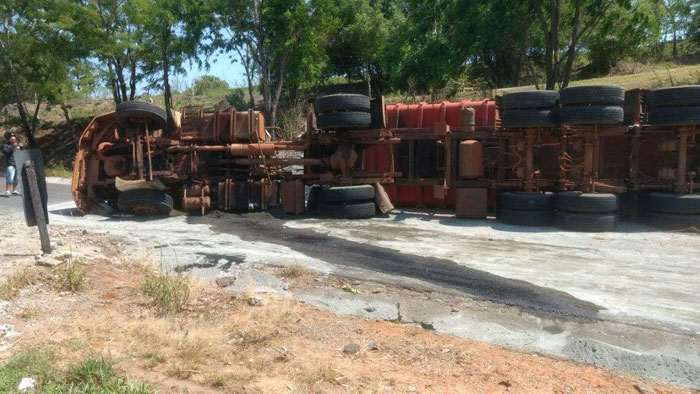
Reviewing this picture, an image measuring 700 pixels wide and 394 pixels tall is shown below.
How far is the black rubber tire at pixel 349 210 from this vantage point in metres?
10.9

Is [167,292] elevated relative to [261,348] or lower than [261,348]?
elevated

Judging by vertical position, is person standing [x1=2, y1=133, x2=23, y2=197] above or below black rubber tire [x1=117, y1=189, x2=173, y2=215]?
above

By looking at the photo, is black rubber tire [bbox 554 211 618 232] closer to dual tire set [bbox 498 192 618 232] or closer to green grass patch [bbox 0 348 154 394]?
dual tire set [bbox 498 192 618 232]

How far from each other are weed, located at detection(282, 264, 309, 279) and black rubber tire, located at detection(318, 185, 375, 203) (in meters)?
4.13

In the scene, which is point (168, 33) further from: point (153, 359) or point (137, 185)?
point (153, 359)

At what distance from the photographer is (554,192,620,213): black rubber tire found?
30.6 feet

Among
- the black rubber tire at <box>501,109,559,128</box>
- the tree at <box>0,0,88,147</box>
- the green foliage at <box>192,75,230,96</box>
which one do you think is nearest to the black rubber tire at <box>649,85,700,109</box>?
the black rubber tire at <box>501,109,559,128</box>

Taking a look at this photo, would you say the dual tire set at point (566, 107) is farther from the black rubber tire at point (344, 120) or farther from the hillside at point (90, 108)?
the hillside at point (90, 108)

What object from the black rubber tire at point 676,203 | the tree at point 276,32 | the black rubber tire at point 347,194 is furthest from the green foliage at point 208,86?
the black rubber tire at point 676,203

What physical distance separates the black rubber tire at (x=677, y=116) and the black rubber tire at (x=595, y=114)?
1.99 ft

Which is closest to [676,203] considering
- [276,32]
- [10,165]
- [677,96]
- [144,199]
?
[677,96]

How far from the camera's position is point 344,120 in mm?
10828

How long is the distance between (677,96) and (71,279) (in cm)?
936

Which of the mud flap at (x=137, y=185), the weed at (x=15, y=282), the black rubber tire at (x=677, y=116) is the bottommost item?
the weed at (x=15, y=282)
